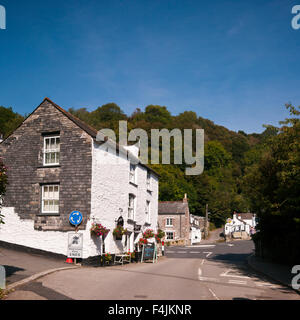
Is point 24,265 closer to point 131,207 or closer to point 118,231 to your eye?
point 118,231

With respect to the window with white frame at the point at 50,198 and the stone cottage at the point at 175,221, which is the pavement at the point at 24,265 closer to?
the window with white frame at the point at 50,198

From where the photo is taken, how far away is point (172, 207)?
63062 mm

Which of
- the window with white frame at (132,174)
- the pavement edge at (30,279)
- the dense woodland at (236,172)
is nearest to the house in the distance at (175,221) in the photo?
the dense woodland at (236,172)

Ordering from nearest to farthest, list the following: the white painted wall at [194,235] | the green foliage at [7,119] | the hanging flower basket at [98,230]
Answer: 1. the hanging flower basket at [98,230]
2. the green foliage at [7,119]
3. the white painted wall at [194,235]

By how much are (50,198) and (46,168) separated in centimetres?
173

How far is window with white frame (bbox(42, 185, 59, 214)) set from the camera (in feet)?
64.8

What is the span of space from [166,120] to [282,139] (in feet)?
305

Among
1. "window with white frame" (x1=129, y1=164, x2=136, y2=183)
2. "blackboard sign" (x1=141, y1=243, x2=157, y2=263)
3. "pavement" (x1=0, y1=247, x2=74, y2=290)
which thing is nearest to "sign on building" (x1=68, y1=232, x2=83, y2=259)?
"pavement" (x1=0, y1=247, x2=74, y2=290)

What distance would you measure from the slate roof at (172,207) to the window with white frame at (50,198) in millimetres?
43559

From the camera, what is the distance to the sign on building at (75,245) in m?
18.3

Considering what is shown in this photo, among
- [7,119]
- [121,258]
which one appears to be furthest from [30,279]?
[7,119]

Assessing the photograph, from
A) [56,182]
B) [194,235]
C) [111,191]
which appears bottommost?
[194,235]

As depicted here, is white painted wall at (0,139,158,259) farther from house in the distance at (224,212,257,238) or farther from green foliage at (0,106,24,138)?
house in the distance at (224,212,257,238)
